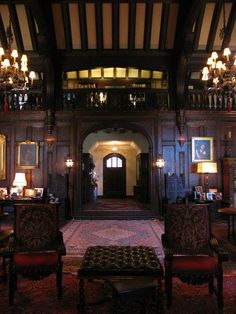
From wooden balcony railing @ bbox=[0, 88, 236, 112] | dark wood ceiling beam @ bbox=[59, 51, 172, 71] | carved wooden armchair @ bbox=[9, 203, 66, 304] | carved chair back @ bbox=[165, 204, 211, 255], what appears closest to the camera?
carved wooden armchair @ bbox=[9, 203, 66, 304]

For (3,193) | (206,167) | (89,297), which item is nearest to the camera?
(89,297)

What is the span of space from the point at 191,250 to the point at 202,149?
7.04 m

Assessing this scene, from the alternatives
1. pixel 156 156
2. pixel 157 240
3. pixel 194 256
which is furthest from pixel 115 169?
pixel 194 256

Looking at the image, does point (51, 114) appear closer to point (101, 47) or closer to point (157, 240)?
point (101, 47)

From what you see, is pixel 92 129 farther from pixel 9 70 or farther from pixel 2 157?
pixel 9 70

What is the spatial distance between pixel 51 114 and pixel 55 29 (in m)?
2.80

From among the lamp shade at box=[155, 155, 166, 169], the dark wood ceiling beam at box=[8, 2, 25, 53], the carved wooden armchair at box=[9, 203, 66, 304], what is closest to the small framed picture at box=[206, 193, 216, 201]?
the lamp shade at box=[155, 155, 166, 169]

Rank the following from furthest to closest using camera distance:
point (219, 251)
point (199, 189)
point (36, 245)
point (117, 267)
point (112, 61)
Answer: point (112, 61) < point (199, 189) < point (36, 245) < point (219, 251) < point (117, 267)

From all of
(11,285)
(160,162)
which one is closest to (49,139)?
(160,162)

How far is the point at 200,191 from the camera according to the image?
32.8ft

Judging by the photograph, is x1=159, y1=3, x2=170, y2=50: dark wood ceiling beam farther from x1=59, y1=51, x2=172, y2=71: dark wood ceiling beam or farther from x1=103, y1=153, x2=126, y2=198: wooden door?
x1=103, y1=153, x2=126, y2=198: wooden door

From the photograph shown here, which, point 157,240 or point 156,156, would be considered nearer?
point 157,240

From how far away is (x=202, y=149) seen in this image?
10.3 meters

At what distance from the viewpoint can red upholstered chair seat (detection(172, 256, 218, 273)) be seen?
11.4 ft
